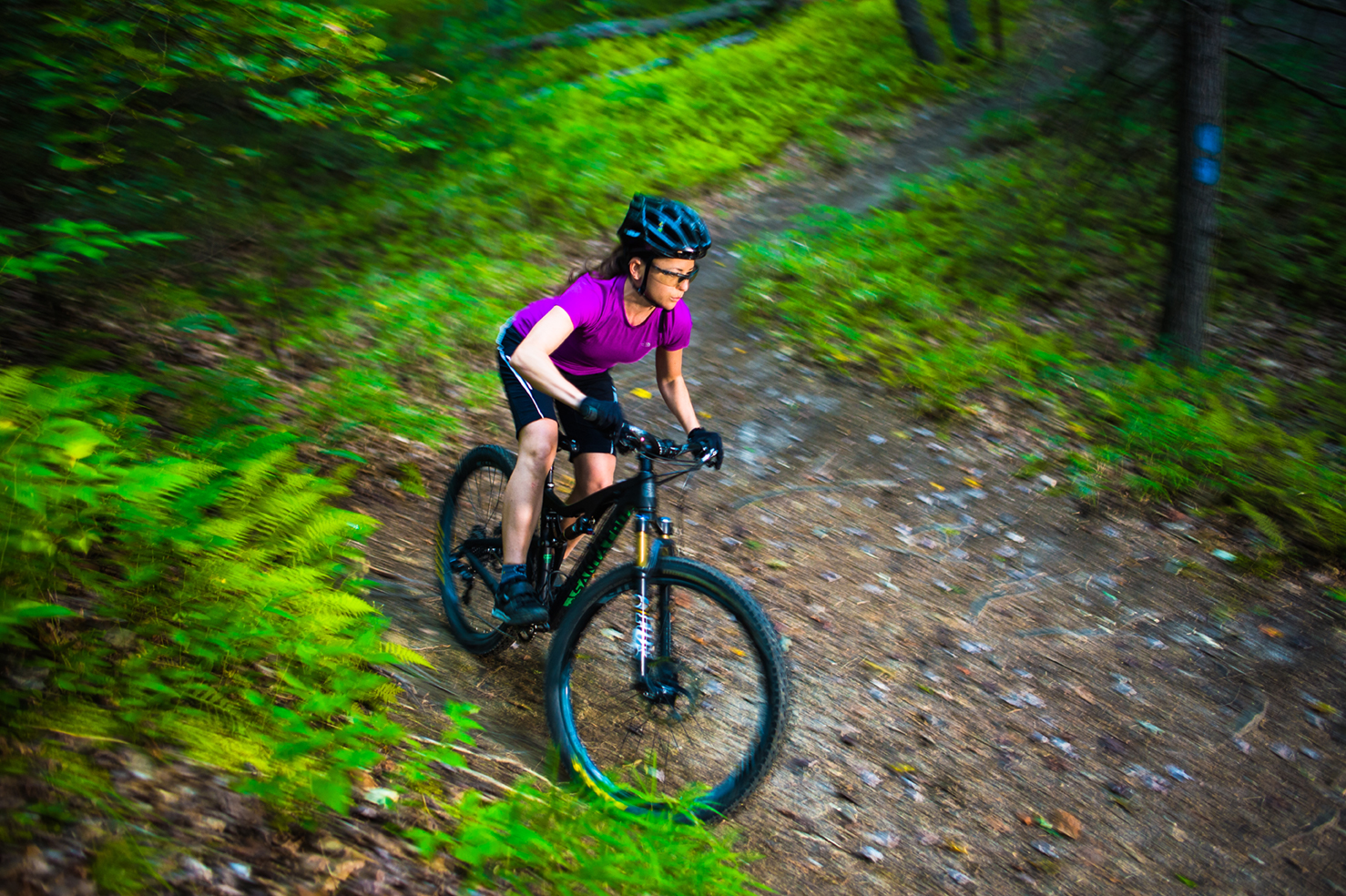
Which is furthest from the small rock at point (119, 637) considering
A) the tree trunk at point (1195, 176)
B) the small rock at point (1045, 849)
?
the tree trunk at point (1195, 176)

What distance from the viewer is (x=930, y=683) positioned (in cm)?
502

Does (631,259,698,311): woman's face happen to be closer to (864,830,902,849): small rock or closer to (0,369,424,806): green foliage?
(0,369,424,806): green foliage

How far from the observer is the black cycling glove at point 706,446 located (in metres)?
3.48

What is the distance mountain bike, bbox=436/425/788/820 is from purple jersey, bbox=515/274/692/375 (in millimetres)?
430

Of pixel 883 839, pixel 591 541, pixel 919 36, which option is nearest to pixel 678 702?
pixel 591 541

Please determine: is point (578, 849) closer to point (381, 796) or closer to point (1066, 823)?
point (381, 796)

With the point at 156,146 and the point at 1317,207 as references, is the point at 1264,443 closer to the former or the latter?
the point at 1317,207

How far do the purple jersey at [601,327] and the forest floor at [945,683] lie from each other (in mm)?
1673

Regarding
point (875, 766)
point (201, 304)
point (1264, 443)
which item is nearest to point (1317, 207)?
point (1264, 443)

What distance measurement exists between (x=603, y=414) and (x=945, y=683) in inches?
115

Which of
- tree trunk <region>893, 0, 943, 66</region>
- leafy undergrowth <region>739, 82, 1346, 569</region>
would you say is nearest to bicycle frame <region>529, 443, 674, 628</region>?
leafy undergrowth <region>739, 82, 1346, 569</region>

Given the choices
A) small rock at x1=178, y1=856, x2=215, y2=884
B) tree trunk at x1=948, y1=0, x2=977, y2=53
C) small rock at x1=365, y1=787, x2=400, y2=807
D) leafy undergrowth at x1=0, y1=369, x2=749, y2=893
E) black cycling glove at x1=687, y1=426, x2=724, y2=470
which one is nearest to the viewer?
small rock at x1=178, y1=856, x2=215, y2=884

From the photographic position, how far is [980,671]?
5176mm

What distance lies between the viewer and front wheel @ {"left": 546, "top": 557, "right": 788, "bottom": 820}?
3.38 m
